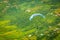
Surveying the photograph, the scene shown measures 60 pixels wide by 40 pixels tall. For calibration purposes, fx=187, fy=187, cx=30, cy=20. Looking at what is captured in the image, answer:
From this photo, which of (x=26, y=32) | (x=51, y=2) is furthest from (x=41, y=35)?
(x=51, y=2)

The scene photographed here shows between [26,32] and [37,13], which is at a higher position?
[37,13]

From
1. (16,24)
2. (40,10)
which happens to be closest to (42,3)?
(40,10)

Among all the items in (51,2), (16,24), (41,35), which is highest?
(51,2)

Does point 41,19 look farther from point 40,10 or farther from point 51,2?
point 51,2

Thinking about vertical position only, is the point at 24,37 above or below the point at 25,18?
below

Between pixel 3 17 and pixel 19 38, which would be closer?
pixel 19 38

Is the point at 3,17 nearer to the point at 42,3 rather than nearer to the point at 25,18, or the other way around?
the point at 25,18
